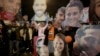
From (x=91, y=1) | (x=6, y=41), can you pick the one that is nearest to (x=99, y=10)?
(x=91, y=1)

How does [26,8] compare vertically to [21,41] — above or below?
above

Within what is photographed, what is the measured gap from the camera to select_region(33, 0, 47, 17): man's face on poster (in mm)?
1644

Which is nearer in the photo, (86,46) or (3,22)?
(86,46)

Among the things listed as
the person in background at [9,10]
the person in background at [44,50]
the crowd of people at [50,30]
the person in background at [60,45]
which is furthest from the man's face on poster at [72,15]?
the person in background at [9,10]

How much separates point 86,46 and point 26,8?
21.5 inches

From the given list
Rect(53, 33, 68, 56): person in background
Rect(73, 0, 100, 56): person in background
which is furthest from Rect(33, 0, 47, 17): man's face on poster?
Rect(73, 0, 100, 56): person in background

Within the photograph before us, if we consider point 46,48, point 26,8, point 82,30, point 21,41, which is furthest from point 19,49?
point 82,30

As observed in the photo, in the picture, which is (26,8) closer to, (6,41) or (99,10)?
(6,41)

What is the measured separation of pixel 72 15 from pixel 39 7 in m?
0.27

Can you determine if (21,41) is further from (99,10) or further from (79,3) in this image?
(99,10)

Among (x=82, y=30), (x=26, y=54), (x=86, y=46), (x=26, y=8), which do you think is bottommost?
(x=26, y=54)

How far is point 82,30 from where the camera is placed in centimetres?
154

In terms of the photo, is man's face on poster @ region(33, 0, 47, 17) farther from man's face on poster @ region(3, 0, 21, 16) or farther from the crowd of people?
man's face on poster @ region(3, 0, 21, 16)

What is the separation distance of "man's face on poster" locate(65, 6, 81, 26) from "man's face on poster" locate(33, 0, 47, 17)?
0.19 m
